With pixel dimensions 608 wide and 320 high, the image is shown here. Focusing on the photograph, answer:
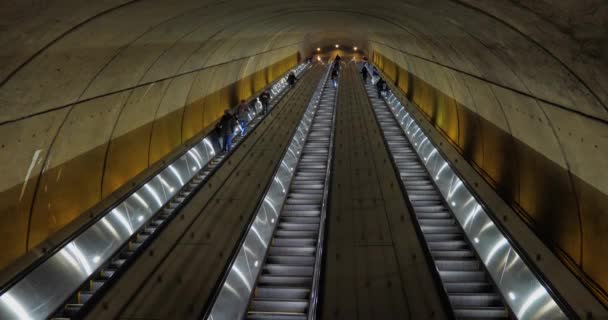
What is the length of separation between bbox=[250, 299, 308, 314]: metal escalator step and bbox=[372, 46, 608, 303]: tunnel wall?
158 inches

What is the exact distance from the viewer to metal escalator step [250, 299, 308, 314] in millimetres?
5605

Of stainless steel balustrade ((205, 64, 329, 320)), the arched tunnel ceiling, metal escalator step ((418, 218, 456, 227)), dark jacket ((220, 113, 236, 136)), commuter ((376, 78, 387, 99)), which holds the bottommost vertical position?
metal escalator step ((418, 218, 456, 227))

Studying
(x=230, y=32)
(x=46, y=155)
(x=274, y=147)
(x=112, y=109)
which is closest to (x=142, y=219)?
(x=46, y=155)

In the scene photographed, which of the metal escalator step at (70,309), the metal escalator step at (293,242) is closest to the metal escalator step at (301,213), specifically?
the metal escalator step at (293,242)

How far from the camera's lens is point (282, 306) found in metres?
5.61

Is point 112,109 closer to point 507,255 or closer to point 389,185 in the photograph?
point 389,185

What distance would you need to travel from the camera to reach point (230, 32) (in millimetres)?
11492

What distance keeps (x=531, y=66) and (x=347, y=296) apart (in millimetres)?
3806

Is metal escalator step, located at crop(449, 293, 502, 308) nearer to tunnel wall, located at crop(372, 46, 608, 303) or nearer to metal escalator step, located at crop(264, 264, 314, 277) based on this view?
tunnel wall, located at crop(372, 46, 608, 303)

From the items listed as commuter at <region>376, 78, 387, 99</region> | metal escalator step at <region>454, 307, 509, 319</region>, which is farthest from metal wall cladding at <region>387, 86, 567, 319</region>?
commuter at <region>376, 78, 387, 99</region>

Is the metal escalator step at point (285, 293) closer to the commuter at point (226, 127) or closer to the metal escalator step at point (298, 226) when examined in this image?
the metal escalator step at point (298, 226)

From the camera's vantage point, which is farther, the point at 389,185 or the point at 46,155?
the point at 389,185

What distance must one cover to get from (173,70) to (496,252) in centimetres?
853

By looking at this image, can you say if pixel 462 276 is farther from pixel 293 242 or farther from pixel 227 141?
pixel 227 141
